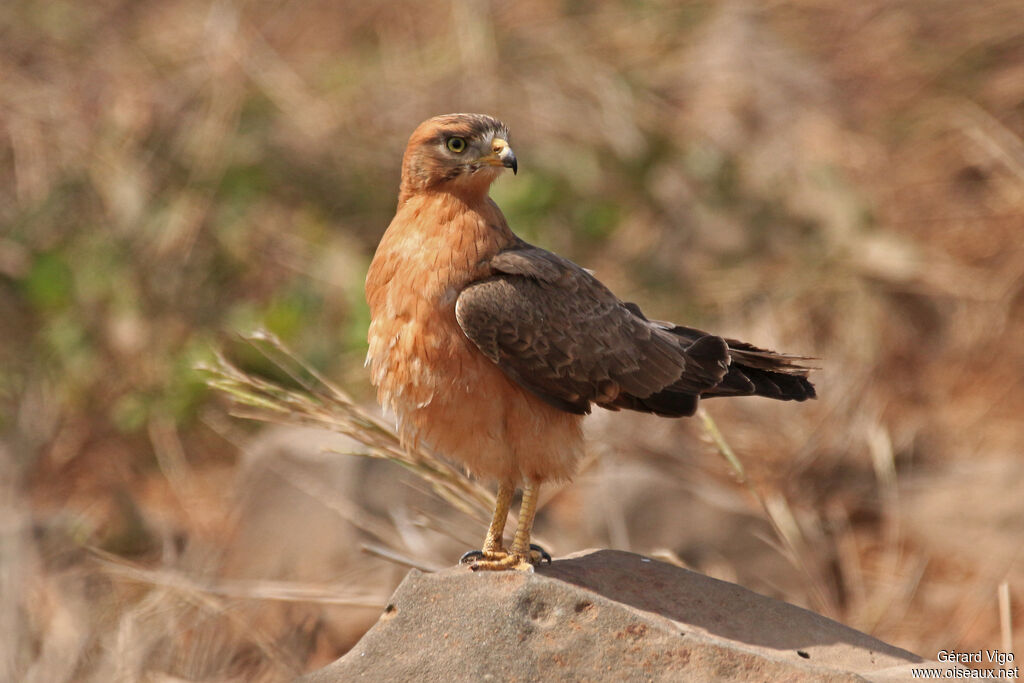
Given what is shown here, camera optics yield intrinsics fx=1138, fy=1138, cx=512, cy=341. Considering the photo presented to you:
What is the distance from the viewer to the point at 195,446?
8375 millimetres

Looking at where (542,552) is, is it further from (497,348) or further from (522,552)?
(497,348)

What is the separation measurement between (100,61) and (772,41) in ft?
20.4

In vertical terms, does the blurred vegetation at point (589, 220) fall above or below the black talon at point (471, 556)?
above

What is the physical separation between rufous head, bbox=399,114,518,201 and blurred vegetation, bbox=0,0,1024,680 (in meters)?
3.28

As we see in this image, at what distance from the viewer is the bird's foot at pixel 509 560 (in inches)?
166

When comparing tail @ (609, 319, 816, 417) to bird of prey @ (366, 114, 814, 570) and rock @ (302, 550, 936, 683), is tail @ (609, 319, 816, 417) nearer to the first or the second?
bird of prey @ (366, 114, 814, 570)

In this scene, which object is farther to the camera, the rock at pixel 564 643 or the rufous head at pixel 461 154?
the rufous head at pixel 461 154

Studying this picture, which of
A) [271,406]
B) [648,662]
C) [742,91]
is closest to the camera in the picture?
[648,662]

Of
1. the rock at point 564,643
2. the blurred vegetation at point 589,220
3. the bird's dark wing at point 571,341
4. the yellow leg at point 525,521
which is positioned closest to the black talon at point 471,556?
the yellow leg at point 525,521

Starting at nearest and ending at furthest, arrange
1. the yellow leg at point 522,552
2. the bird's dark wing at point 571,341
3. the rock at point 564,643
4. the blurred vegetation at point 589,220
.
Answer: the rock at point 564,643
the bird's dark wing at point 571,341
the yellow leg at point 522,552
the blurred vegetation at point 589,220

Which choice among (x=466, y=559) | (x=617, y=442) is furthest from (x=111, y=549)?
(x=466, y=559)

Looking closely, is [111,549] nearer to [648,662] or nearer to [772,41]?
[648,662]

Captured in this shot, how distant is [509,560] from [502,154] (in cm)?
152

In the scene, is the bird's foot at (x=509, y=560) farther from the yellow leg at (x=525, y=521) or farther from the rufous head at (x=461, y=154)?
the rufous head at (x=461, y=154)
